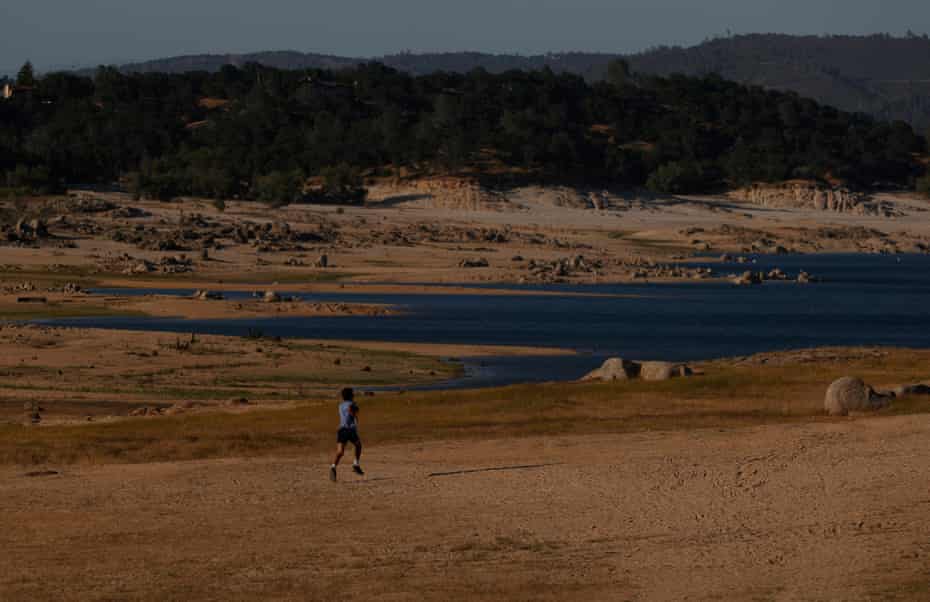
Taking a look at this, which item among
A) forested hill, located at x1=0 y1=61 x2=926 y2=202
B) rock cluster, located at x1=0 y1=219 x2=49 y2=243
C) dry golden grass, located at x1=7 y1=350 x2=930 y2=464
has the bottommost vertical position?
dry golden grass, located at x1=7 y1=350 x2=930 y2=464

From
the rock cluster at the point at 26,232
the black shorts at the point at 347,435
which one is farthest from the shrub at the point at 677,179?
the black shorts at the point at 347,435

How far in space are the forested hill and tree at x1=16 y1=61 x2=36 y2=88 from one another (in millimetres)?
282

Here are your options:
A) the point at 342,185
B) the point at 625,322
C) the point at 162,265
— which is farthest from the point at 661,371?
the point at 342,185

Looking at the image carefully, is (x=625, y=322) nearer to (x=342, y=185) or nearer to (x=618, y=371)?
(x=618, y=371)

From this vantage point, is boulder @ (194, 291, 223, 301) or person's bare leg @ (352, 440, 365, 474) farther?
boulder @ (194, 291, 223, 301)

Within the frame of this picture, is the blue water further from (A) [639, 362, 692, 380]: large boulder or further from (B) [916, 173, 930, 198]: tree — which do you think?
(B) [916, 173, 930, 198]: tree

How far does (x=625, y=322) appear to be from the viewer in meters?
55.3

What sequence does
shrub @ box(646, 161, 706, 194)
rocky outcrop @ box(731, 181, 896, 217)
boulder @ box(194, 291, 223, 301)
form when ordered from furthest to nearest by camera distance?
rocky outcrop @ box(731, 181, 896, 217)
shrub @ box(646, 161, 706, 194)
boulder @ box(194, 291, 223, 301)

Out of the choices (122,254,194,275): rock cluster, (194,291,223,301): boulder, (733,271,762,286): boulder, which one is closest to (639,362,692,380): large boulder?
(194,291,223,301): boulder

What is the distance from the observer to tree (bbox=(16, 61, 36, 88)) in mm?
143113

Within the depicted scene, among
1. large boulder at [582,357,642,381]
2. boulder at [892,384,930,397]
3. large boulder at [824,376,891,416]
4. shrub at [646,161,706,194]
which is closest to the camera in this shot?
large boulder at [824,376,891,416]

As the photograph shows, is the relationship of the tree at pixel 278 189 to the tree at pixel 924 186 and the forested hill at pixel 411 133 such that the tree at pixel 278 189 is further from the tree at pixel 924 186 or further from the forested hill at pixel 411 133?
the tree at pixel 924 186

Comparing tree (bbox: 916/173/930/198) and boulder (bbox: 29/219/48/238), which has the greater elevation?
tree (bbox: 916/173/930/198)

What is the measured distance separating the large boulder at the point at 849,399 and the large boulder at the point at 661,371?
4.20 meters
